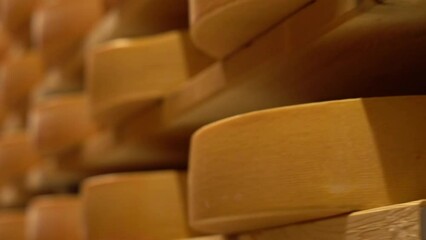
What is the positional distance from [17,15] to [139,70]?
0.77m

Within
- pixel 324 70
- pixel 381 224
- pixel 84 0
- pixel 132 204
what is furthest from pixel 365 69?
pixel 84 0

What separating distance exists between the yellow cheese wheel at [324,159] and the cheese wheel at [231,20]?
78 mm

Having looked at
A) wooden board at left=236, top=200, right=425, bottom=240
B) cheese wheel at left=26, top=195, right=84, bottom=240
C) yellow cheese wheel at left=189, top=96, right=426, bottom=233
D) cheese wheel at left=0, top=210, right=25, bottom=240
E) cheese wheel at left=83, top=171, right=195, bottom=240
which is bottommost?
cheese wheel at left=0, top=210, right=25, bottom=240

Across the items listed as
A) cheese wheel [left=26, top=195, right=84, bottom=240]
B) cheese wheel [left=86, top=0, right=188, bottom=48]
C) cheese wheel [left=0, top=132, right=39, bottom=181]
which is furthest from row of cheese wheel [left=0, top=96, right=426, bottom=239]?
cheese wheel [left=0, top=132, right=39, bottom=181]

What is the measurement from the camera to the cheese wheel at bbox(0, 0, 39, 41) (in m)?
1.52

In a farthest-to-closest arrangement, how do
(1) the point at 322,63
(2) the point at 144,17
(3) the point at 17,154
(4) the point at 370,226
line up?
(3) the point at 17,154 < (2) the point at 144,17 < (1) the point at 322,63 < (4) the point at 370,226

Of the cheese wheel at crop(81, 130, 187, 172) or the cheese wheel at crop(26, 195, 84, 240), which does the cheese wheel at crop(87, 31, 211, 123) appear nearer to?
the cheese wheel at crop(81, 130, 187, 172)

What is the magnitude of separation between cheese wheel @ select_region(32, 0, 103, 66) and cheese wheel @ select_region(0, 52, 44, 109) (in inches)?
8.6

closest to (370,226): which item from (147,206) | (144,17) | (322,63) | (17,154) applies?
(322,63)

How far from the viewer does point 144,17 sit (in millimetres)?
938

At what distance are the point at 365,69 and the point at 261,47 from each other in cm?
8

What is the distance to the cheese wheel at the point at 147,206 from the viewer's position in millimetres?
820

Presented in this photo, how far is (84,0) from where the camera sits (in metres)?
1.21

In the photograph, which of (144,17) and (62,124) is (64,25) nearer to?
(62,124)
